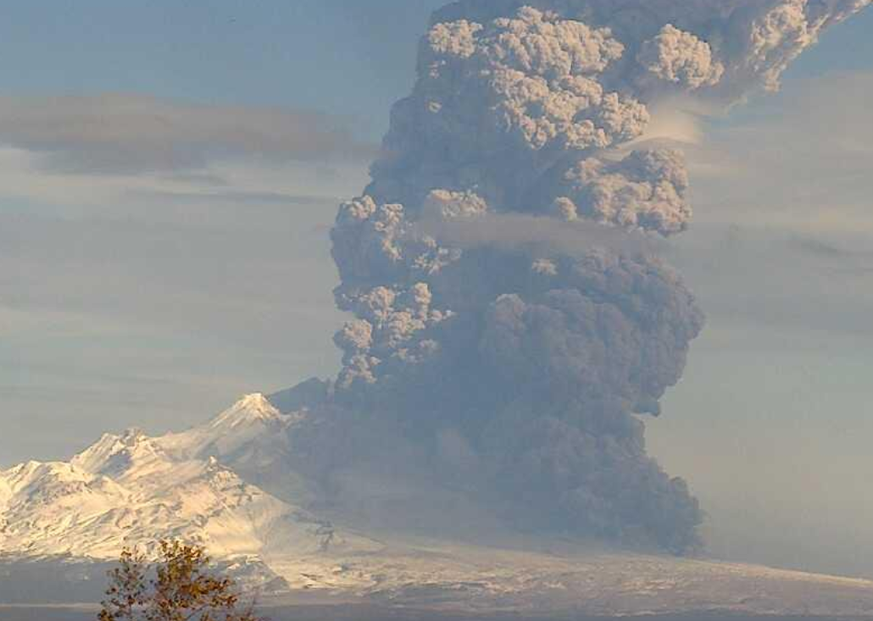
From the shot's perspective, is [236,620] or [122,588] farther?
[236,620]

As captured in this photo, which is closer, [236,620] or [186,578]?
[186,578]

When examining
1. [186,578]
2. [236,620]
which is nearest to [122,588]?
[186,578]

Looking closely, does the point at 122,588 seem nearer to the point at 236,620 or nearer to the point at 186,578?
the point at 186,578
